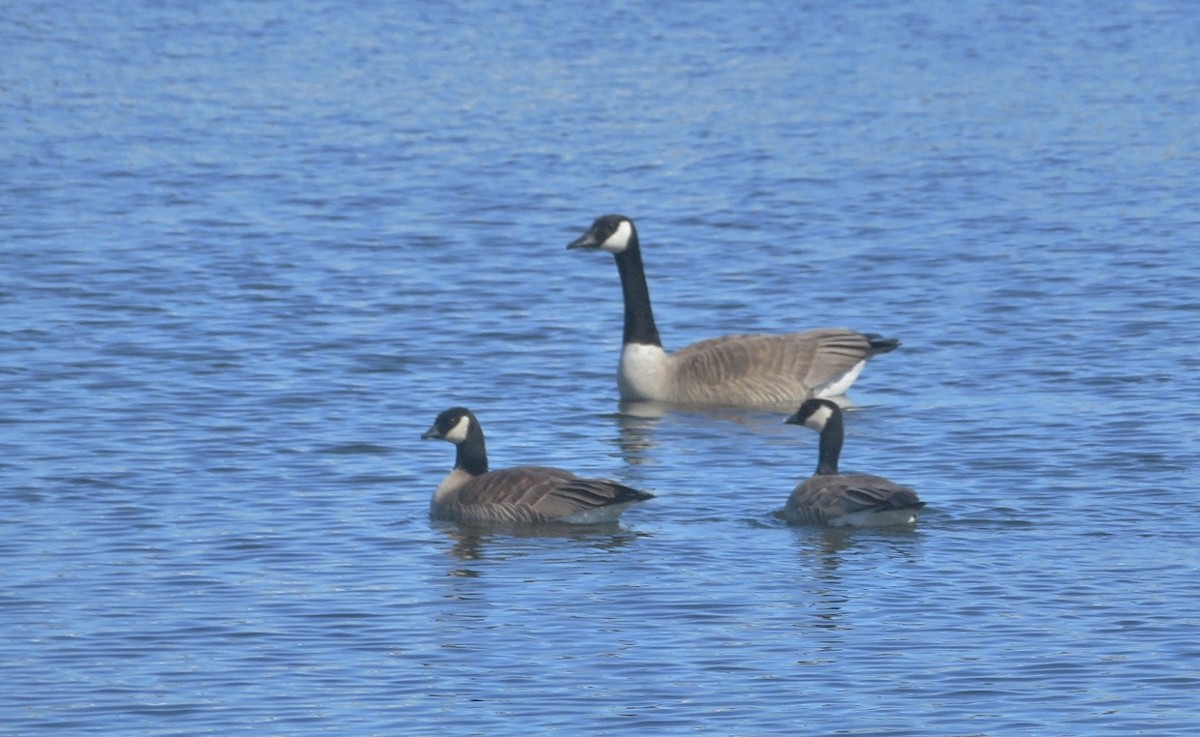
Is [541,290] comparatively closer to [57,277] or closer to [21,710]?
[57,277]

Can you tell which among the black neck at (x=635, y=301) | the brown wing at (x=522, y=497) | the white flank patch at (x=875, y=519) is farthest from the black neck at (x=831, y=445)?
the black neck at (x=635, y=301)

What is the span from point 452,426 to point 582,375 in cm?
476

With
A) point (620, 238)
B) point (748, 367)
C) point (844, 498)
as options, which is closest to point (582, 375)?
point (620, 238)

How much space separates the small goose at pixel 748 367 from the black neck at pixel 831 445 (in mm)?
3541

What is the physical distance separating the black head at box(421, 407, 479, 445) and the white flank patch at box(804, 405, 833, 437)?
219 cm

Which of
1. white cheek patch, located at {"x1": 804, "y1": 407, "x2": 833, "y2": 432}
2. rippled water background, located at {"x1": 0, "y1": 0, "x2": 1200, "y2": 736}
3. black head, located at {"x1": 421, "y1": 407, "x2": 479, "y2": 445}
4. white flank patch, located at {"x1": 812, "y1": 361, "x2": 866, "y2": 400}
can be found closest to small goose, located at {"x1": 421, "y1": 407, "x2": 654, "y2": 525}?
rippled water background, located at {"x1": 0, "y1": 0, "x2": 1200, "y2": 736}

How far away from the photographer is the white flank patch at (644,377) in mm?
18906

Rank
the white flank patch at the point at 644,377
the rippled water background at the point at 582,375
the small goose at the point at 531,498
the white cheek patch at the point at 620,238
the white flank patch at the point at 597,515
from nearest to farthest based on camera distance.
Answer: the rippled water background at the point at 582,375 < the small goose at the point at 531,498 < the white flank patch at the point at 597,515 < the white flank patch at the point at 644,377 < the white cheek patch at the point at 620,238

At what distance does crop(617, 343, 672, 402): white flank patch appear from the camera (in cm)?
1891

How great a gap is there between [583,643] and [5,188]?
19037 millimetres

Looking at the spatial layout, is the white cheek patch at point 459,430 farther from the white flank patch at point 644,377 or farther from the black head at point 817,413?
the white flank patch at point 644,377

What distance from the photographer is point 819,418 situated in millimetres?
15336

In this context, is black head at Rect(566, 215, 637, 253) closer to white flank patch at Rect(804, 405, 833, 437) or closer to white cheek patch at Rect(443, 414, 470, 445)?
white flank patch at Rect(804, 405, 833, 437)

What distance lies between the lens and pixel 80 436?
16.8 meters
